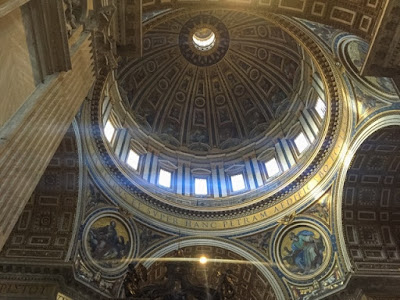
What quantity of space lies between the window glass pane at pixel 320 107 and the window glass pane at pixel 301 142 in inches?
60.6

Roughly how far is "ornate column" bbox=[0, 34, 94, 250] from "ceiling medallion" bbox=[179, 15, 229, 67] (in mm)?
16533

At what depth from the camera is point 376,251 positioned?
1429 centimetres

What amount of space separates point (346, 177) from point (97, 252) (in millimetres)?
10143

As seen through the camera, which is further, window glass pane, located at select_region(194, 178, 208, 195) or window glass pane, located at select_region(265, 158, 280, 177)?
window glass pane, located at select_region(194, 178, 208, 195)

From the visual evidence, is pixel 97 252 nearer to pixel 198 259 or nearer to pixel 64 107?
pixel 198 259

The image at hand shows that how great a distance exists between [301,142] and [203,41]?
10.5 m

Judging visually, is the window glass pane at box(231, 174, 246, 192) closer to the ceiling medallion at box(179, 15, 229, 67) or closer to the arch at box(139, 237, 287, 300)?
the arch at box(139, 237, 287, 300)

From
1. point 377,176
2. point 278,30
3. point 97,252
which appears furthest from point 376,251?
point 278,30

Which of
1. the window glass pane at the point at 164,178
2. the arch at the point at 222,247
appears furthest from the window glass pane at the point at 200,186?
the arch at the point at 222,247

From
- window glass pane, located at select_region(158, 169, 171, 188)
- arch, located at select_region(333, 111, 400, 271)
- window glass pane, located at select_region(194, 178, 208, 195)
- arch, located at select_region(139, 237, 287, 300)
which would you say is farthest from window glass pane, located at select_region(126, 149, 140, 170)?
arch, located at select_region(333, 111, 400, 271)

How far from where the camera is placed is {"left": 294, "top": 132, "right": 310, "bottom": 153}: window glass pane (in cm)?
1786

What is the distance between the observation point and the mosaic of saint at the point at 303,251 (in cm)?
1480

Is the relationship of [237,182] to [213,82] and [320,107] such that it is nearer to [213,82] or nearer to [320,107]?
[320,107]

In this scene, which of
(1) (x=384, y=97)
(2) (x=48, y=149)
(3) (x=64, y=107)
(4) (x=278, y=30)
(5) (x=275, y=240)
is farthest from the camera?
(4) (x=278, y=30)
